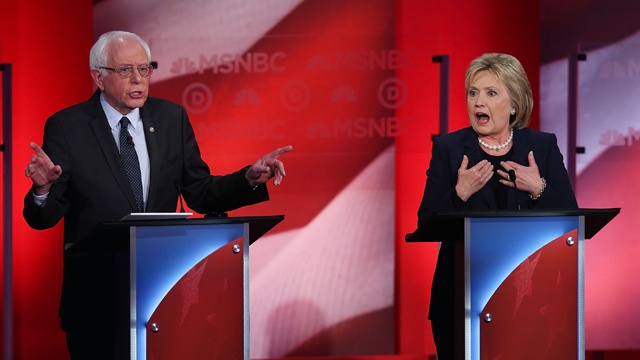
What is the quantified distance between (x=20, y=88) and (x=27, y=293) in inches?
44.9

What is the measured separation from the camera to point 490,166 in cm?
336

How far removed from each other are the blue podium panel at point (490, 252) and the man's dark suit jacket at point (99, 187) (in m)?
0.86

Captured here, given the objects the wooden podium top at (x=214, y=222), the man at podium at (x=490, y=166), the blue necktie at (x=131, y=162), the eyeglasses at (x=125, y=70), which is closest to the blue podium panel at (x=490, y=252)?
the man at podium at (x=490, y=166)

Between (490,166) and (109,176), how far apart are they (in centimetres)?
135

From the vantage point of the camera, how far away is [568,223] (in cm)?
306

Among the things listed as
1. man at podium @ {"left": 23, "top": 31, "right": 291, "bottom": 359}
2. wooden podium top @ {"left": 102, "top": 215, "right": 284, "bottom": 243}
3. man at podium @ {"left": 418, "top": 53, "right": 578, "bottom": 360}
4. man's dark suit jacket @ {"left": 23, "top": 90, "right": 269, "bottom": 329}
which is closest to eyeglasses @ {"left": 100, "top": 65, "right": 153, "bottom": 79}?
man at podium @ {"left": 23, "top": 31, "right": 291, "bottom": 359}

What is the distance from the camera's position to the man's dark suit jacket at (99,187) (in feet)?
10.5

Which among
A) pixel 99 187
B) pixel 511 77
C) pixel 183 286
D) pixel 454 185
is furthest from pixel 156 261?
pixel 511 77

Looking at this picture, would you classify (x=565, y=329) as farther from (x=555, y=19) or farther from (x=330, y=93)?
(x=555, y=19)

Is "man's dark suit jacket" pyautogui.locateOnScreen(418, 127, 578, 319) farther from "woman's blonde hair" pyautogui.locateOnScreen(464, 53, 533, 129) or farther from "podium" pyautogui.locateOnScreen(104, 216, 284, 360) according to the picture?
"podium" pyautogui.locateOnScreen(104, 216, 284, 360)

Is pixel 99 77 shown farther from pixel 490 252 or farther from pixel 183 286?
pixel 490 252

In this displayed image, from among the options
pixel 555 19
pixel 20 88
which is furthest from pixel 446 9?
pixel 20 88

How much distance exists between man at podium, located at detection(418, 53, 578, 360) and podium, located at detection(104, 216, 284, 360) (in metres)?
0.74

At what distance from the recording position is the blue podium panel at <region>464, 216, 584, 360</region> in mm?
2969
